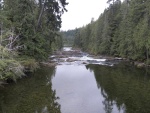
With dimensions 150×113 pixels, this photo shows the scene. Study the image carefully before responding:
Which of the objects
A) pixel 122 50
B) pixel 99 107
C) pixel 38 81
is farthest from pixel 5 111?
pixel 122 50

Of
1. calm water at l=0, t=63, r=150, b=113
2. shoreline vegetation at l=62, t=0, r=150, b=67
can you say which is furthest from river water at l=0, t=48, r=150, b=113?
shoreline vegetation at l=62, t=0, r=150, b=67

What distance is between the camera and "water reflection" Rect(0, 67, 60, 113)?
48.7 ft

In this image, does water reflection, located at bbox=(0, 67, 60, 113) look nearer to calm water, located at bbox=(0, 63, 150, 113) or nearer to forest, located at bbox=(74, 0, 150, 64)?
calm water, located at bbox=(0, 63, 150, 113)

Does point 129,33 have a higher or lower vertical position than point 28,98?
higher

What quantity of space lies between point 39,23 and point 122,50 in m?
25.8

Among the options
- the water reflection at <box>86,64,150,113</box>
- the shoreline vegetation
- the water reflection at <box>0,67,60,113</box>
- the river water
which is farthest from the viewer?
the shoreline vegetation

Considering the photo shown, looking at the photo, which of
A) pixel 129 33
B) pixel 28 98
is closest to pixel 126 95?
pixel 28 98

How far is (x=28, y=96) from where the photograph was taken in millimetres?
17938

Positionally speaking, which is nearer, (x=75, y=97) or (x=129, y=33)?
(x=75, y=97)

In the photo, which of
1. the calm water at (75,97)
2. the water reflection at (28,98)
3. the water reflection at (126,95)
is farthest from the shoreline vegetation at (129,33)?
the water reflection at (28,98)

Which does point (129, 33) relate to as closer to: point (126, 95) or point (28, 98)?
point (126, 95)

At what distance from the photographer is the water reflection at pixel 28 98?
14.8 m

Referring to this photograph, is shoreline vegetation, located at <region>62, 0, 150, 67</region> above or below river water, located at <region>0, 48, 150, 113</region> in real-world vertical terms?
above

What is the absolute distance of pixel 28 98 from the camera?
17.3 m
